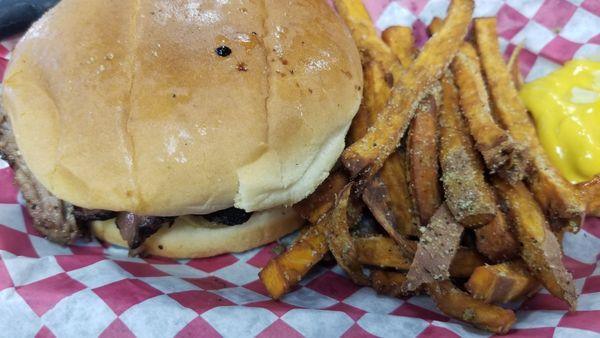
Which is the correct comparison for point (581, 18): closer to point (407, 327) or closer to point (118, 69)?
point (407, 327)

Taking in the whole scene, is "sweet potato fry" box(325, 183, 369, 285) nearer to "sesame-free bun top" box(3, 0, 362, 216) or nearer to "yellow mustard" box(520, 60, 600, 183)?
"sesame-free bun top" box(3, 0, 362, 216)

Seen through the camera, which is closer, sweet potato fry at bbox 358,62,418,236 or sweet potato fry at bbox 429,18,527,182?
sweet potato fry at bbox 429,18,527,182

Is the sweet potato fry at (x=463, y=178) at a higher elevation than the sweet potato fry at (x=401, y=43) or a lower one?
lower

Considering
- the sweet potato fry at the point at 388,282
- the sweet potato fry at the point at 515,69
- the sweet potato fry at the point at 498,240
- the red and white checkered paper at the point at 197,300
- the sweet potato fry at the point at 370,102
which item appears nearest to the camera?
the red and white checkered paper at the point at 197,300

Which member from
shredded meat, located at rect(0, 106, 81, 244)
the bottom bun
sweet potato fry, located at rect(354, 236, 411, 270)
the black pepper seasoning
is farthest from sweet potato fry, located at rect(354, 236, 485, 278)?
shredded meat, located at rect(0, 106, 81, 244)

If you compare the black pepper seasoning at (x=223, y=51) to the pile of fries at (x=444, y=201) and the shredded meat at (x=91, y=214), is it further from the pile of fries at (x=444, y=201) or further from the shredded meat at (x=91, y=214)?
the shredded meat at (x=91, y=214)

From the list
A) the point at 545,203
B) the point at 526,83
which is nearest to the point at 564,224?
the point at 545,203

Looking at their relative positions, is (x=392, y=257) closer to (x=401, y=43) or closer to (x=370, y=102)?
(x=370, y=102)

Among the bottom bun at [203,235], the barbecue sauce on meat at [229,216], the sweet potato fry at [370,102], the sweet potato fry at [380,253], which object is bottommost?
the bottom bun at [203,235]

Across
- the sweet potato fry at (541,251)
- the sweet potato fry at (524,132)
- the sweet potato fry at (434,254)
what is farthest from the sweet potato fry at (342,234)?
the sweet potato fry at (524,132)
